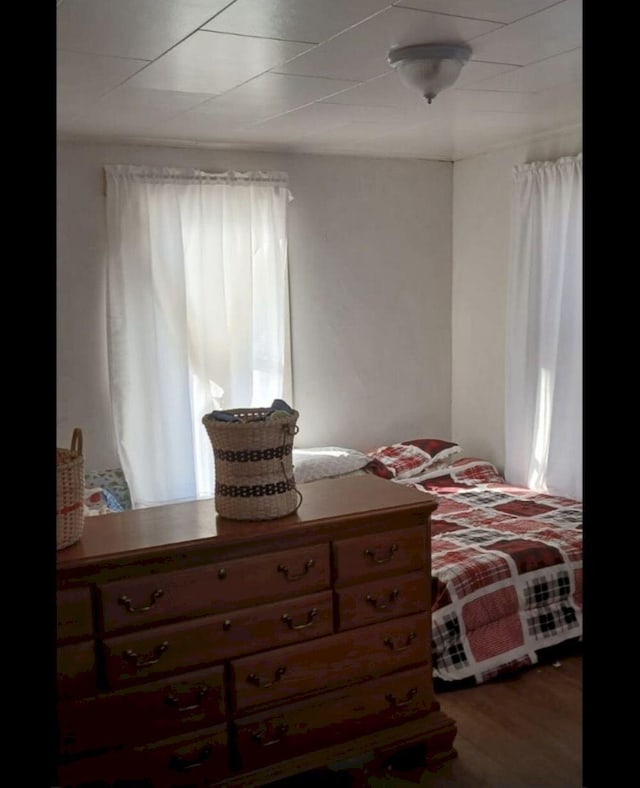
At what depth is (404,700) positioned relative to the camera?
2.38 meters

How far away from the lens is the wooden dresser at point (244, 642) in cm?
193

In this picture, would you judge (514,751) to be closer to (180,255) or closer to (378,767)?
(378,767)

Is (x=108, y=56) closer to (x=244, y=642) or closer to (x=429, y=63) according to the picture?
(x=429, y=63)

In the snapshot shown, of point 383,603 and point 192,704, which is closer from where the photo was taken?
point 192,704

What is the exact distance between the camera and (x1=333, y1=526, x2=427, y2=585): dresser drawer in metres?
2.25

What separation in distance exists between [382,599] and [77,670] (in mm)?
851

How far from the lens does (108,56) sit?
2.65 metres

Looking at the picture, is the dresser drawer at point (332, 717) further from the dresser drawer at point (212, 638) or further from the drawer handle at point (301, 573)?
the drawer handle at point (301, 573)

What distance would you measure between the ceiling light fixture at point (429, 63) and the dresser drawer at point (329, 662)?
1.75m

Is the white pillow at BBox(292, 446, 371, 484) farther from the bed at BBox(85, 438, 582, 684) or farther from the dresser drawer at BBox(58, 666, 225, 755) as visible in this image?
the dresser drawer at BBox(58, 666, 225, 755)

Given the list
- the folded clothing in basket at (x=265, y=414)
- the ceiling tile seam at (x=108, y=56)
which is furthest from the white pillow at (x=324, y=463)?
the ceiling tile seam at (x=108, y=56)

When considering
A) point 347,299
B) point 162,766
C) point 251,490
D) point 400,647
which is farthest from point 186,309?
point 162,766

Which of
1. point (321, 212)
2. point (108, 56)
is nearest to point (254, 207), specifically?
point (321, 212)

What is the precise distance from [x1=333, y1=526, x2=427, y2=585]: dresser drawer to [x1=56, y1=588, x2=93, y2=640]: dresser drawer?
667mm
